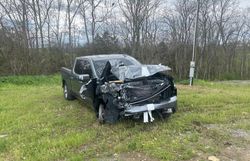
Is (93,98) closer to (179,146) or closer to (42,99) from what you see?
(179,146)

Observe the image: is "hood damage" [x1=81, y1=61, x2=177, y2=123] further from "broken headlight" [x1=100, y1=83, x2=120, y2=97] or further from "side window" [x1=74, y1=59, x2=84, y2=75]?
"side window" [x1=74, y1=59, x2=84, y2=75]

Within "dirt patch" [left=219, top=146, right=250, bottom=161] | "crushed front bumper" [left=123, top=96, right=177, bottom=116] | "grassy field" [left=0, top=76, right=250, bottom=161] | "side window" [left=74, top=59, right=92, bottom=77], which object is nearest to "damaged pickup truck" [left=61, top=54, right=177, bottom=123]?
"crushed front bumper" [left=123, top=96, right=177, bottom=116]

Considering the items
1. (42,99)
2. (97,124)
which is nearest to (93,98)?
(97,124)

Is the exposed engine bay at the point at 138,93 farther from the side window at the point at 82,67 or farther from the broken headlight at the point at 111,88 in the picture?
the side window at the point at 82,67

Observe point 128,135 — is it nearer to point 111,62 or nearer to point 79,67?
point 111,62

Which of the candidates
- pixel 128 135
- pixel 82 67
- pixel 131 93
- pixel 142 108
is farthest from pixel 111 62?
pixel 128 135

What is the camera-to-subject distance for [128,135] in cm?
545

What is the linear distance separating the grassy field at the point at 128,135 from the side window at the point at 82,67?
3.51ft

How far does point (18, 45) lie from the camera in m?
18.6

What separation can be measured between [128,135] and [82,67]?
3.49 meters

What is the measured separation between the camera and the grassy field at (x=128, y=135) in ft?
15.0

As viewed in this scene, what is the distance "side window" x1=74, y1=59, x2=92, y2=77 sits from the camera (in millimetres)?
7689

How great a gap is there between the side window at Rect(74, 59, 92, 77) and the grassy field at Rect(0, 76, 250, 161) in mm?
1069

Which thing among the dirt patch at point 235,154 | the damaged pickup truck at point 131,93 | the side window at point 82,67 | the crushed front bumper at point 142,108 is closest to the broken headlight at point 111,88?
the damaged pickup truck at point 131,93
